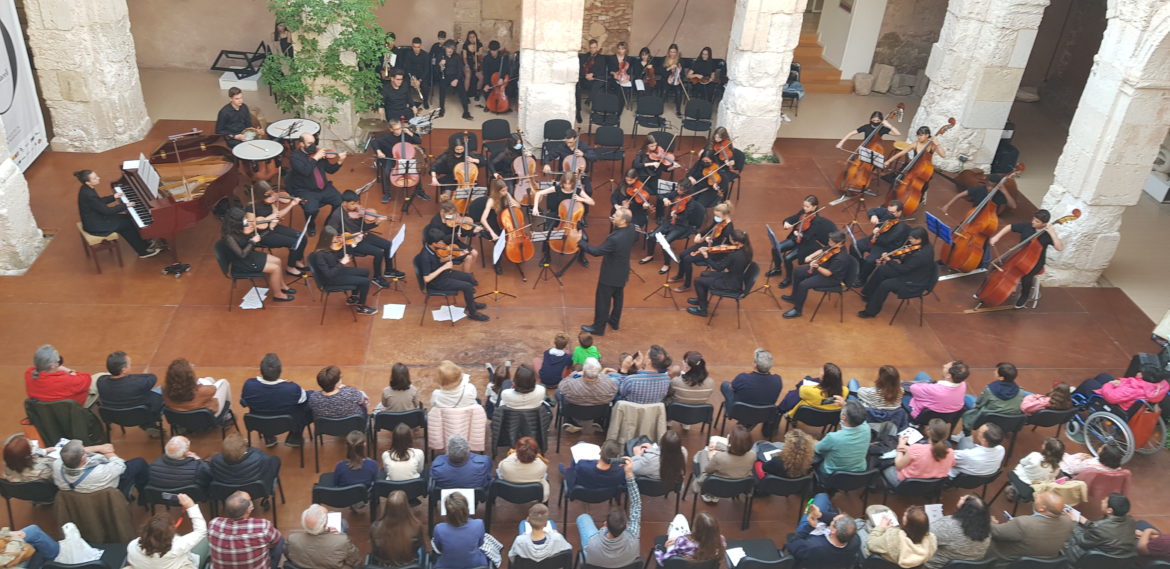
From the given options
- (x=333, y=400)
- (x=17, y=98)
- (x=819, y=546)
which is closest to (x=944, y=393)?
(x=819, y=546)

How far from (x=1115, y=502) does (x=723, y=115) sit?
331 inches

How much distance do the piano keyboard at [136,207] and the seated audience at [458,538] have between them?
5.58 meters

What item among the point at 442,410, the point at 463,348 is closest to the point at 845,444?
the point at 442,410

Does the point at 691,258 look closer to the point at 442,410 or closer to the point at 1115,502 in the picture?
the point at 442,410

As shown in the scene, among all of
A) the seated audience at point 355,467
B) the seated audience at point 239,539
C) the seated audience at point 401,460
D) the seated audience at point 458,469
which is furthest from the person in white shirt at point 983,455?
the seated audience at point 239,539

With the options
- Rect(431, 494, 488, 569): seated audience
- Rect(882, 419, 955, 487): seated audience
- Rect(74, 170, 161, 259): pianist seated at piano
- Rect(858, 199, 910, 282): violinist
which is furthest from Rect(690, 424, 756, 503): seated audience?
Rect(74, 170, 161, 259): pianist seated at piano

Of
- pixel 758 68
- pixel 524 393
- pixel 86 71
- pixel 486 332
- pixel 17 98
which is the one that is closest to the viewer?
pixel 524 393

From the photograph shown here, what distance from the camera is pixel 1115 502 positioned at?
246 inches

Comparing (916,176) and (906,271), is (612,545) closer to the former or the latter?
(906,271)

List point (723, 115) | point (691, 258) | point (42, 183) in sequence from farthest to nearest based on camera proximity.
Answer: point (723, 115) < point (42, 183) < point (691, 258)

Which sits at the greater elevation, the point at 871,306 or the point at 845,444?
the point at 845,444

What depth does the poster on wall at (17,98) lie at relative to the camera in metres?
10.9

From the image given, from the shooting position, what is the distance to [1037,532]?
623cm

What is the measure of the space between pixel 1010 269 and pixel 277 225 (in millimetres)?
7996
